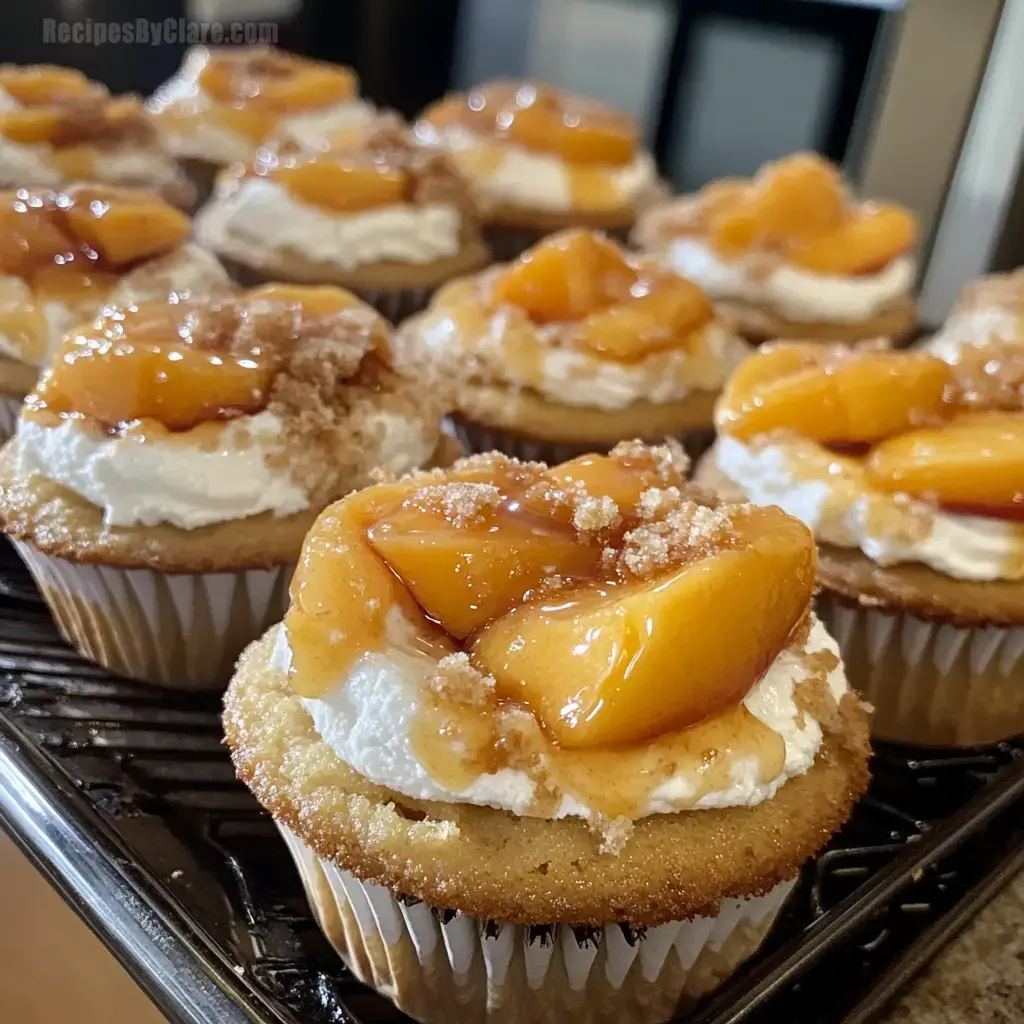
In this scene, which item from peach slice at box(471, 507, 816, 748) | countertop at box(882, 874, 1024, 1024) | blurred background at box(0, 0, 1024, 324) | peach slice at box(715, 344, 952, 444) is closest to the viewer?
peach slice at box(471, 507, 816, 748)

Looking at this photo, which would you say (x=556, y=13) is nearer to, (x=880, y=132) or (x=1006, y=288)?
(x=880, y=132)

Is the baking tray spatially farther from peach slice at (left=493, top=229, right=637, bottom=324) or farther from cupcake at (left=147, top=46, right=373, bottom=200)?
cupcake at (left=147, top=46, right=373, bottom=200)

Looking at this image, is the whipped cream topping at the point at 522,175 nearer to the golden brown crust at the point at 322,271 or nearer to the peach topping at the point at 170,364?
the golden brown crust at the point at 322,271

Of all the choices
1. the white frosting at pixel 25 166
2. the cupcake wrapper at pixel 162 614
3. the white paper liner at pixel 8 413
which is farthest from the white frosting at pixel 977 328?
the white frosting at pixel 25 166

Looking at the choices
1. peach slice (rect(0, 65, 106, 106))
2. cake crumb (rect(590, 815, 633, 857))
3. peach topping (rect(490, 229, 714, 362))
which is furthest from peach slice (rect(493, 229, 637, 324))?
peach slice (rect(0, 65, 106, 106))

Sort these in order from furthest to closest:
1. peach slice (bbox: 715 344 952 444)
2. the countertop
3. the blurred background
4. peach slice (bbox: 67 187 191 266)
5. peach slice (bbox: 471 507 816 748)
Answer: the blurred background
peach slice (bbox: 67 187 191 266)
peach slice (bbox: 715 344 952 444)
the countertop
peach slice (bbox: 471 507 816 748)

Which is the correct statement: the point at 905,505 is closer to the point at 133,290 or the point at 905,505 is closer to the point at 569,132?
the point at 133,290

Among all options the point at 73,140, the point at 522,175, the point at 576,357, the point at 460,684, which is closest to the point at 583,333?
the point at 576,357
